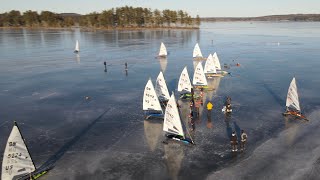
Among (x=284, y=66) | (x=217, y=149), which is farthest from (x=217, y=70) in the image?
(x=217, y=149)

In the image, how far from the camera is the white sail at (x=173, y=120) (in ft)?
74.1

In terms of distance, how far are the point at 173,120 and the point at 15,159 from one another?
418 inches

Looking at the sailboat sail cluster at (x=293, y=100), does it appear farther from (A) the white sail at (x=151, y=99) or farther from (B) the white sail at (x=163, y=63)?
(B) the white sail at (x=163, y=63)

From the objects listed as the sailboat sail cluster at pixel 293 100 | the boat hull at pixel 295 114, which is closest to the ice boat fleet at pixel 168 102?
the boat hull at pixel 295 114

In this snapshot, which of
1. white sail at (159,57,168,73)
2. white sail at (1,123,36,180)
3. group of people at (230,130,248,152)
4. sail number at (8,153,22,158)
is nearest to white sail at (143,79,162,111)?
group of people at (230,130,248,152)

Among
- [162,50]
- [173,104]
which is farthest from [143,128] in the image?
[162,50]

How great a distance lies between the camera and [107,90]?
3862 cm

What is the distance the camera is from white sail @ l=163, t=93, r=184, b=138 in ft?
74.1

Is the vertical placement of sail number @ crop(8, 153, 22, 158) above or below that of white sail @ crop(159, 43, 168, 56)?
below

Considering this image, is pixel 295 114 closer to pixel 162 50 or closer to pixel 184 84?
pixel 184 84

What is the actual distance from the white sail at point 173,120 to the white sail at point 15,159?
31.5ft

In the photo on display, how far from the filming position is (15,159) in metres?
17.2

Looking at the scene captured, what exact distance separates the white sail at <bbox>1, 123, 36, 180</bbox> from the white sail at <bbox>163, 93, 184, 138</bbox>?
9.61m

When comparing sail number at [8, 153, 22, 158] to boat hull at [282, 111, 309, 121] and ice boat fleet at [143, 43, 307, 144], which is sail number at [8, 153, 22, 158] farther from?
boat hull at [282, 111, 309, 121]
